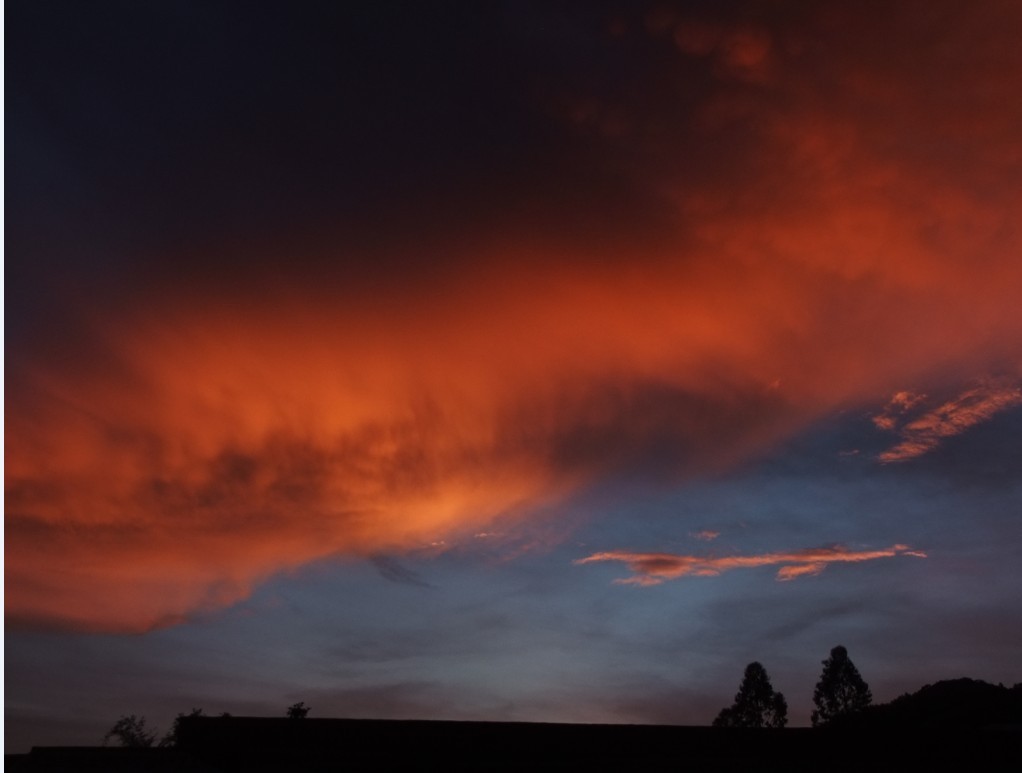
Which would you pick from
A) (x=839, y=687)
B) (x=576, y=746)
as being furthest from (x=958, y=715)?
(x=839, y=687)

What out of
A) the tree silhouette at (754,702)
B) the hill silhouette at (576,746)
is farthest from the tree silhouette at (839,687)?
the hill silhouette at (576,746)

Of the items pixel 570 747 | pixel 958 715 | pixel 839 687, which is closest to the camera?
pixel 570 747

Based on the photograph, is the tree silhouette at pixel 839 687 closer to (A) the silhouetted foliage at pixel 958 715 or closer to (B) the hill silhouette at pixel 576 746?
(A) the silhouetted foliage at pixel 958 715

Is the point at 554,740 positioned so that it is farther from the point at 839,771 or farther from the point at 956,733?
the point at 956,733

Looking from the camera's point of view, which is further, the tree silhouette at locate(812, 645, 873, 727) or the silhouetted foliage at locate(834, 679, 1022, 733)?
the tree silhouette at locate(812, 645, 873, 727)

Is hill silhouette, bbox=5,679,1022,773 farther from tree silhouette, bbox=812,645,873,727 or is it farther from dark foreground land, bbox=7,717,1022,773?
tree silhouette, bbox=812,645,873,727

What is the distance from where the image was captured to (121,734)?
196 feet

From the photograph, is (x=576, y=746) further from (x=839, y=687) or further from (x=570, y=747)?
(x=839, y=687)

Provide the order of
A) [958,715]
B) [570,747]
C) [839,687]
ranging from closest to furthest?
1. [570,747]
2. [958,715]
3. [839,687]

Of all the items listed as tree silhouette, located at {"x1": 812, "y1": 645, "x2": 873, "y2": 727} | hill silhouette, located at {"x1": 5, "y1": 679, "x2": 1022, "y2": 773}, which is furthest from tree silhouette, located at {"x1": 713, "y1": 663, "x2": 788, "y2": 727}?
hill silhouette, located at {"x1": 5, "y1": 679, "x2": 1022, "y2": 773}

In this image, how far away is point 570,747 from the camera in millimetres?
14273

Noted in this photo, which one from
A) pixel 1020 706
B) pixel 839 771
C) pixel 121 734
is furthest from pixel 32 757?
pixel 121 734

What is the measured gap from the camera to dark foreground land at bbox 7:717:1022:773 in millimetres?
14023

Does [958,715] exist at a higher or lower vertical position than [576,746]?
higher
